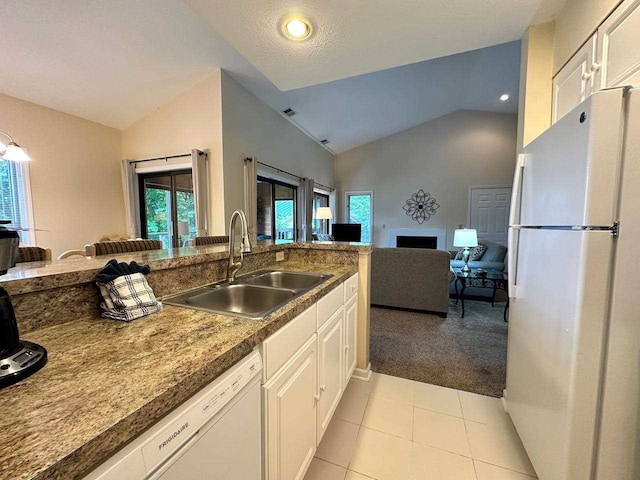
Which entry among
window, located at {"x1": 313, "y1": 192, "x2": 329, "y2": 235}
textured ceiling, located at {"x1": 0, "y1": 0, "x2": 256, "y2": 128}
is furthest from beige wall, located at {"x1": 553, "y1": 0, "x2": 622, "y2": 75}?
window, located at {"x1": 313, "y1": 192, "x2": 329, "y2": 235}

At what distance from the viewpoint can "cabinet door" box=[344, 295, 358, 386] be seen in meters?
1.77

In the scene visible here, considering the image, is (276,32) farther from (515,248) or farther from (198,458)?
(198,458)

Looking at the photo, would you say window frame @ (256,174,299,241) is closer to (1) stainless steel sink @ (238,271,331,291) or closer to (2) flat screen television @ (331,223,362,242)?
(2) flat screen television @ (331,223,362,242)

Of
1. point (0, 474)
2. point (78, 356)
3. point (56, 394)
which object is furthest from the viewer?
point (78, 356)

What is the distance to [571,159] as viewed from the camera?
1049 mm

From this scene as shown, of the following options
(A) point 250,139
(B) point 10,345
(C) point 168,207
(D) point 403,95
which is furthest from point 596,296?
(D) point 403,95

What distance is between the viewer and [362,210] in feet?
24.3

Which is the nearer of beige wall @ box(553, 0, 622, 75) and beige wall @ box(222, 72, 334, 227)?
beige wall @ box(553, 0, 622, 75)

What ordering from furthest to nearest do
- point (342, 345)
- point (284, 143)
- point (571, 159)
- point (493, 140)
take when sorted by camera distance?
point (493, 140) < point (284, 143) < point (342, 345) < point (571, 159)

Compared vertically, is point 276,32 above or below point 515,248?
above

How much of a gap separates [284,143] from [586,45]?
4177 mm

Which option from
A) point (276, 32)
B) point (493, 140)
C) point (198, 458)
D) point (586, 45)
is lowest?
point (198, 458)

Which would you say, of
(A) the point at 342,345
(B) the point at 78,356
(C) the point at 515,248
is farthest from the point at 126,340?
(C) the point at 515,248

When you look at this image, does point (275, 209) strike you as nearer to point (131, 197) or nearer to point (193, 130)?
point (193, 130)
